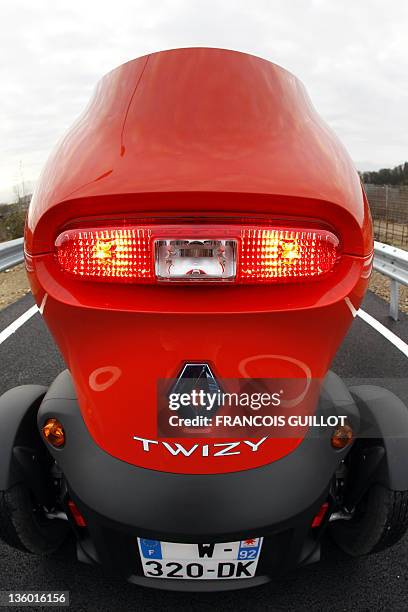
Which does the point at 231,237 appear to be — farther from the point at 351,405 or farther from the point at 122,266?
the point at 351,405

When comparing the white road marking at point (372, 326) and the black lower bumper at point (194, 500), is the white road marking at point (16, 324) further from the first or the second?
the black lower bumper at point (194, 500)

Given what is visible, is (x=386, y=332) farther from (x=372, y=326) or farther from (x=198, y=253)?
(x=198, y=253)

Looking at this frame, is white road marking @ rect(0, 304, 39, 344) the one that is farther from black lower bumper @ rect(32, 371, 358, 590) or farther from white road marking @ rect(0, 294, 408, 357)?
black lower bumper @ rect(32, 371, 358, 590)

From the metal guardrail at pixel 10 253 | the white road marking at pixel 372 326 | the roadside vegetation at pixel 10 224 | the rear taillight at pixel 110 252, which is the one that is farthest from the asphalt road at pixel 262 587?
the roadside vegetation at pixel 10 224

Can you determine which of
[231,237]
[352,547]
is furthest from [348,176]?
[352,547]

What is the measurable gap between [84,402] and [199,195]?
0.70m

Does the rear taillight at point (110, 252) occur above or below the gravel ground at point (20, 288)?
above

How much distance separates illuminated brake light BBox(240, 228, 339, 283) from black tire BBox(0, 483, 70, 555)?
3.94 feet

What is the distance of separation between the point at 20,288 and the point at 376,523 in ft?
24.9

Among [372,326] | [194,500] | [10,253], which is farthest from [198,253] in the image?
[10,253]

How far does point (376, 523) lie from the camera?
1677 mm

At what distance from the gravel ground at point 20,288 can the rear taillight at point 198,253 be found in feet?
18.1

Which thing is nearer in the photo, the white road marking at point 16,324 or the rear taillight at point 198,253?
the rear taillight at point 198,253

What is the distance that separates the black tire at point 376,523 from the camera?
5.37 ft
